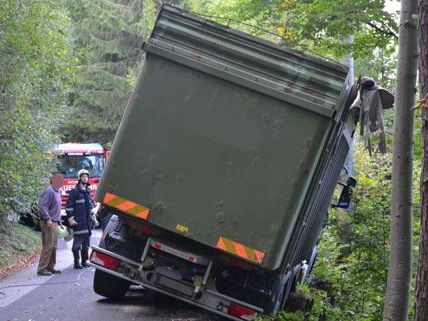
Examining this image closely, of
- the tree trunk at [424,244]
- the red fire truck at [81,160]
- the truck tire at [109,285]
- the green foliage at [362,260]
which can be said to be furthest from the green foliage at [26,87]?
the tree trunk at [424,244]

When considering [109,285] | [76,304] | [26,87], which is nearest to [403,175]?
[109,285]

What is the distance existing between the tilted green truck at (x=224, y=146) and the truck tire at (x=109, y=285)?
196cm

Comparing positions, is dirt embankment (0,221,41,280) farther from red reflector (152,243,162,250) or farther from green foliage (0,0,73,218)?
red reflector (152,243,162,250)

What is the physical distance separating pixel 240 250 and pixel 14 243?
1097cm

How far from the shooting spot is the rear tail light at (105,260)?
838cm

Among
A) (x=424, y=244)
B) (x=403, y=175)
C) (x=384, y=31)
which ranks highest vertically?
(x=384, y=31)

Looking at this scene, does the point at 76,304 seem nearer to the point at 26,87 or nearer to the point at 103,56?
the point at 26,87

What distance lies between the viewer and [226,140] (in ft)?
24.5

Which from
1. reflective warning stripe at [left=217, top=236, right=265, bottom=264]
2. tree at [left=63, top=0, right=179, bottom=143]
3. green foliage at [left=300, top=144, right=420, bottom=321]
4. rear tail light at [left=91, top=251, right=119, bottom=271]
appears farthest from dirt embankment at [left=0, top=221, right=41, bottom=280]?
tree at [left=63, top=0, right=179, bottom=143]

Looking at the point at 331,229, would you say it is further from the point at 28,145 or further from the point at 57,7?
the point at 57,7

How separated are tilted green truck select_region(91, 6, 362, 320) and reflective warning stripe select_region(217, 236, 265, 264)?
0.03ft

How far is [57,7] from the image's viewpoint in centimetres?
1820

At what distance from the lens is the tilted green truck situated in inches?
290

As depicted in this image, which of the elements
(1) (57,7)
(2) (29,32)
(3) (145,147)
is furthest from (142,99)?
(1) (57,7)
